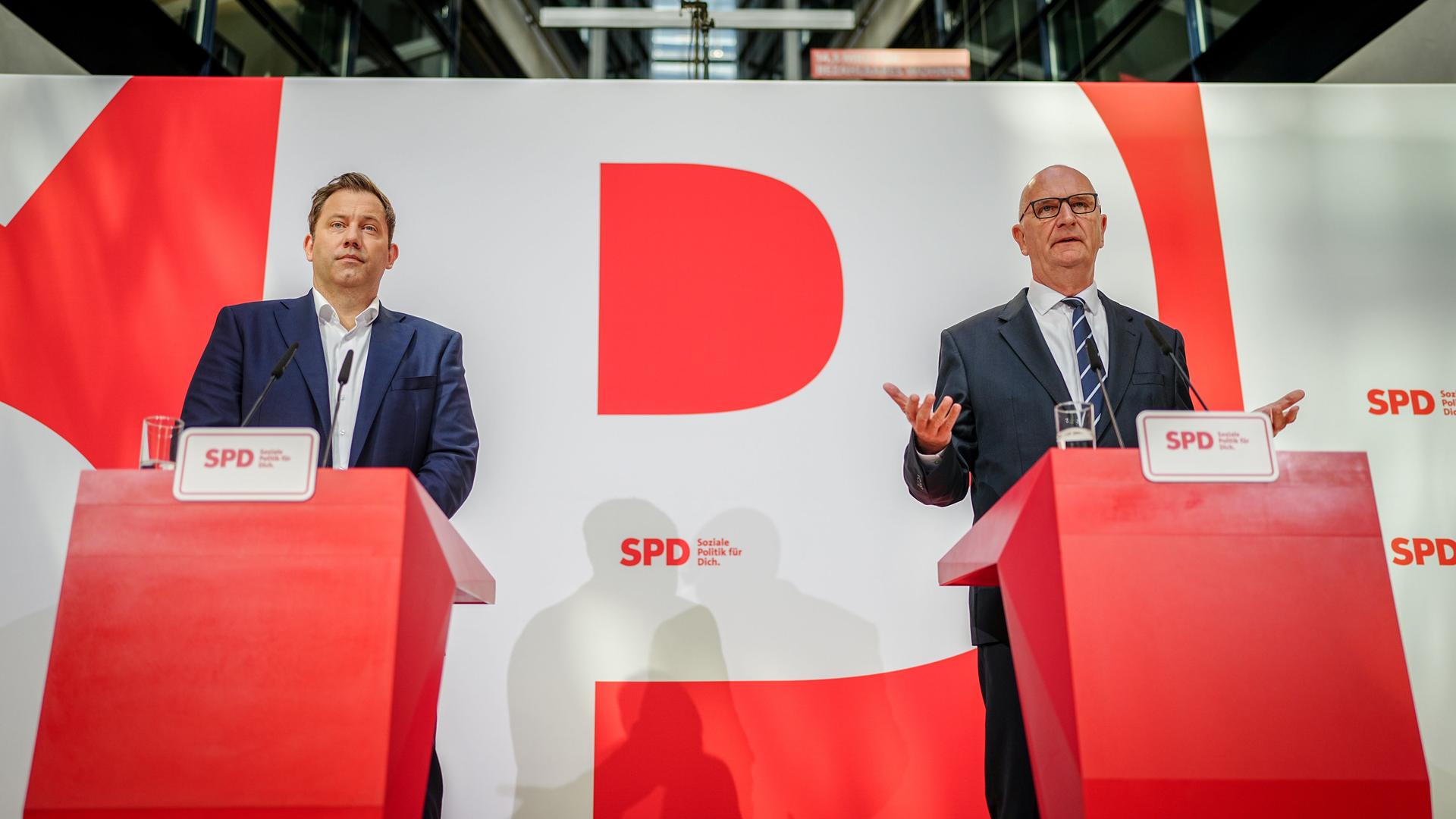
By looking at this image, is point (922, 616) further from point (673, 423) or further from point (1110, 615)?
point (1110, 615)

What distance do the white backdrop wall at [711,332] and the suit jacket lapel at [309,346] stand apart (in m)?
0.64

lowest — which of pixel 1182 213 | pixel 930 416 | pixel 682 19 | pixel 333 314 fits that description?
pixel 930 416

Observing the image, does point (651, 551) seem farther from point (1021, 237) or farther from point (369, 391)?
point (1021, 237)

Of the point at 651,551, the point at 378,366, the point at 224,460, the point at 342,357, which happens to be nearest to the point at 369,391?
the point at 378,366

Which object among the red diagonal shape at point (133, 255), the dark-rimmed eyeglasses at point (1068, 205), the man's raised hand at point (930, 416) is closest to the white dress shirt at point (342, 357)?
the red diagonal shape at point (133, 255)

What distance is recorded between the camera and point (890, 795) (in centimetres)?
315

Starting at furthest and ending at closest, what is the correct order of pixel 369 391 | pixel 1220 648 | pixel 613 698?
pixel 613 698 → pixel 369 391 → pixel 1220 648

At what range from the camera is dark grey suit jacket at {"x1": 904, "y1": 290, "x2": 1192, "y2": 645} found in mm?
2379

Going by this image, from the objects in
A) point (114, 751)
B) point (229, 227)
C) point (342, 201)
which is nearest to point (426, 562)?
point (114, 751)

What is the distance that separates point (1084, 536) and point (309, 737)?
1.12m

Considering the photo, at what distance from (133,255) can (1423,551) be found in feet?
14.0

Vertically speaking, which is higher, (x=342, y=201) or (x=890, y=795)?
(x=342, y=201)

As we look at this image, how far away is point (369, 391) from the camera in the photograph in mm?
2707

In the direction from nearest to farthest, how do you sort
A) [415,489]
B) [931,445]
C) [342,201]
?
1. [415,489]
2. [931,445]
3. [342,201]
